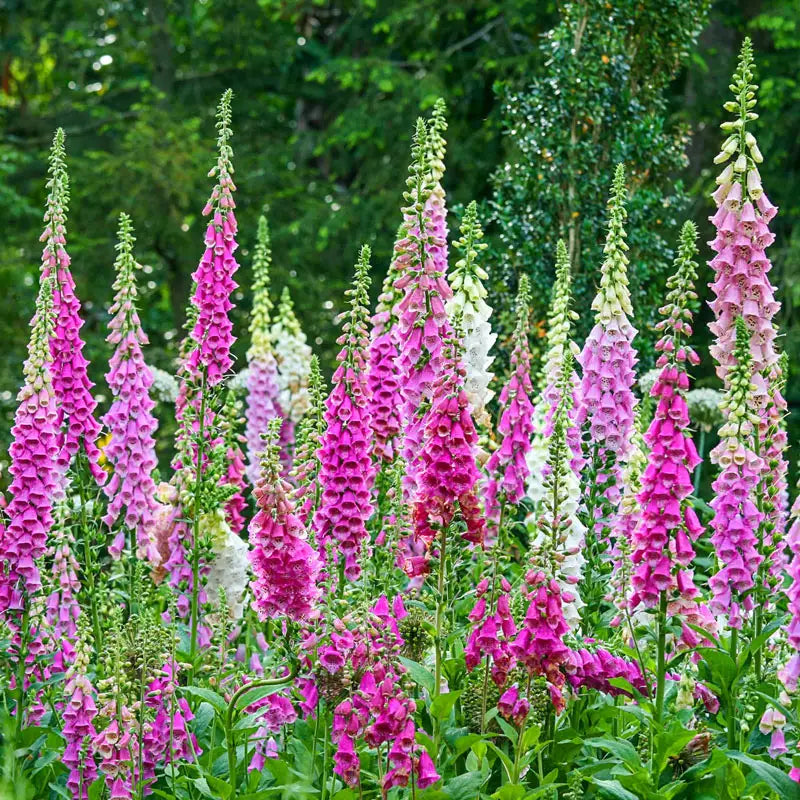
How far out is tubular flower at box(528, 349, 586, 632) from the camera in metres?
4.41

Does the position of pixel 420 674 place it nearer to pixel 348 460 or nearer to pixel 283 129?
pixel 348 460

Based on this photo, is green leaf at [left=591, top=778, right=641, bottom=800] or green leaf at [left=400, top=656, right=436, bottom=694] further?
green leaf at [left=400, top=656, right=436, bottom=694]

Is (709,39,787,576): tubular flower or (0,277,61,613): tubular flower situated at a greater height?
(709,39,787,576): tubular flower

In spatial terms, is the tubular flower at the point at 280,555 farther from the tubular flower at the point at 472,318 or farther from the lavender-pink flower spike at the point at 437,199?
the tubular flower at the point at 472,318

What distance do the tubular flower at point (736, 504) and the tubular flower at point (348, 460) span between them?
4.43 feet

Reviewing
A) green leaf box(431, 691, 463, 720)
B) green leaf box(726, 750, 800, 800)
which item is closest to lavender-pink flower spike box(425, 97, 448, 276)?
green leaf box(431, 691, 463, 720)

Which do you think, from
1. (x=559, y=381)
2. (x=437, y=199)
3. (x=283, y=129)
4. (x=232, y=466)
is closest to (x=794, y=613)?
(x=559, y=381)

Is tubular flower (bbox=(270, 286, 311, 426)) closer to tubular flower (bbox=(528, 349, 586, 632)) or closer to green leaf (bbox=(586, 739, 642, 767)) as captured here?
tubular flower (bbox=(528, 349, 586, 632))

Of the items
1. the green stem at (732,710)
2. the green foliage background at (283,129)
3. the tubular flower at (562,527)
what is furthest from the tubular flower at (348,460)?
the green foliage background at (283,129)

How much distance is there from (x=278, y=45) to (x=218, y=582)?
570 inches

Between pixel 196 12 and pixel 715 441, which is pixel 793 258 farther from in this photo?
pixel 196 12

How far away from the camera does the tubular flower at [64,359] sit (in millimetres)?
5801

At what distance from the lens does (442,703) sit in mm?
4523

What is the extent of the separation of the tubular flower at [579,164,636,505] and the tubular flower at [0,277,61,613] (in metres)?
2.31
